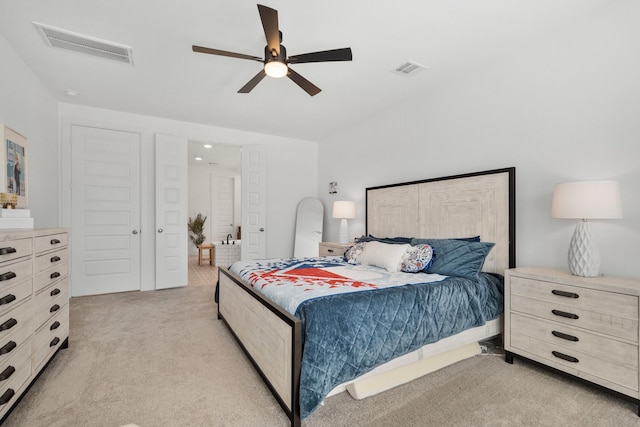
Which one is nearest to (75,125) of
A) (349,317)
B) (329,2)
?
(329,2)

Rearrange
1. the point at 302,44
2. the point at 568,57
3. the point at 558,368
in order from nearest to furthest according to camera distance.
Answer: the point at 558,368
the point at 568,57
the point at 302,44

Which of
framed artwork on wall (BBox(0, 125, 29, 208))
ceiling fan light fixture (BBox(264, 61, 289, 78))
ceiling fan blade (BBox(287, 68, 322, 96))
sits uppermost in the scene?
ceiling fan blade (BBox(287, 68, 322, 96))

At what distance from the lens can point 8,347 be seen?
1.50 metres

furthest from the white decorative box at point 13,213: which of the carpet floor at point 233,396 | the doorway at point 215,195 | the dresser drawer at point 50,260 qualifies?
the doorway at point 215,195

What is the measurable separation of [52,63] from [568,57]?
4.60 m

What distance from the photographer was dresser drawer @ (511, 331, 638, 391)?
5.59 ft

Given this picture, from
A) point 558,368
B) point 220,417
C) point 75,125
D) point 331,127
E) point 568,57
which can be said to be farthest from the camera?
point 331,127

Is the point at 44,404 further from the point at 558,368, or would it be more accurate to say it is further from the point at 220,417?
the point at 558,368

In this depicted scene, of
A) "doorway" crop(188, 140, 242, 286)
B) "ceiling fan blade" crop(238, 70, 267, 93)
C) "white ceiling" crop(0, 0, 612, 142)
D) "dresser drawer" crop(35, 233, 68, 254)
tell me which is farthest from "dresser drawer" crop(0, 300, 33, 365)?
"doorway" crop(188, 140, 242, 286)

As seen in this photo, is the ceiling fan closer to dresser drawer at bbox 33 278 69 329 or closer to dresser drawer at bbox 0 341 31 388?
dresser drawer at bbox 33 278 69 329

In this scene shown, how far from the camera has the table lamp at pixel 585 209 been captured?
74.3 inches

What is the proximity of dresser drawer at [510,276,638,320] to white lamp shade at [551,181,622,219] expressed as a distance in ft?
1.58

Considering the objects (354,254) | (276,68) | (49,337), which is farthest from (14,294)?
(354,254)

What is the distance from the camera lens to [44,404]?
1.72m
